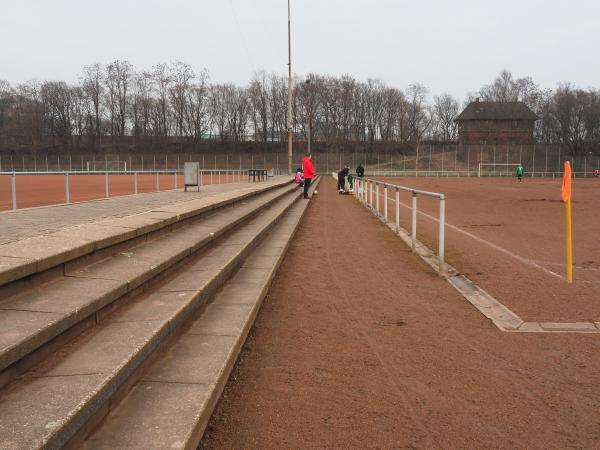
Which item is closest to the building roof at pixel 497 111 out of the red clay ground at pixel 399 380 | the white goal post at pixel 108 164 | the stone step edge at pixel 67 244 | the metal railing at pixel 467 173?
A: the metal railing at pixel 467 173

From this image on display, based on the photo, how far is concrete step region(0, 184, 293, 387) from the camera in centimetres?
268

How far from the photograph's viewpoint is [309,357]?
3.95 metres

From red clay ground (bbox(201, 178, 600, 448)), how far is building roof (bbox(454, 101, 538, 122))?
9520 cm

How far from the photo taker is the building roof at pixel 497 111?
92.5 meters

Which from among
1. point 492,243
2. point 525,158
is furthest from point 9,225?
point 525,158

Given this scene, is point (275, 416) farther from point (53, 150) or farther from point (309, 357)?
point (53, 150)

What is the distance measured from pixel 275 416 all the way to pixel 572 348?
2.70 meters

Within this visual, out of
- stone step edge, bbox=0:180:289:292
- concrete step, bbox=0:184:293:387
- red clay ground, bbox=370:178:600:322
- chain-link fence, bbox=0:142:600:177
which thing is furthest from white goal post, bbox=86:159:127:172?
concrete step, bbox=0:184:293:387

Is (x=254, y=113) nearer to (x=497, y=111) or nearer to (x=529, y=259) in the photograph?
(x=497, y=111)

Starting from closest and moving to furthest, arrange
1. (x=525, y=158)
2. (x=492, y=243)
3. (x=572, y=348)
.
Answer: (x=572, y=348) < (x=492, y=243) < (x=525, y=158)

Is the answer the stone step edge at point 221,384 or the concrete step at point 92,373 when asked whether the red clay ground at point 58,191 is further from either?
the concrete step at point 92,373

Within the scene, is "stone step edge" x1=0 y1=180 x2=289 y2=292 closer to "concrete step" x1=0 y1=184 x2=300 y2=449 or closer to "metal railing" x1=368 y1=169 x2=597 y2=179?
"concrete step" x1=0 y1=184 x2=300 y2=449

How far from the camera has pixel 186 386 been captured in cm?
295

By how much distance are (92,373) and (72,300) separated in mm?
798
